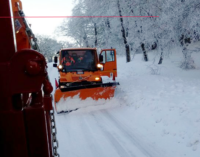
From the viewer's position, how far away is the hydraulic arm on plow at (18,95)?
133cm

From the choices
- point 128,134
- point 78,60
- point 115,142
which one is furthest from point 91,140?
point 78,60

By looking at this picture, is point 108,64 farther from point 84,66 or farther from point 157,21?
point 157,21

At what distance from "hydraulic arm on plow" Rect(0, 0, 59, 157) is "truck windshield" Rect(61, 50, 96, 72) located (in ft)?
21.7

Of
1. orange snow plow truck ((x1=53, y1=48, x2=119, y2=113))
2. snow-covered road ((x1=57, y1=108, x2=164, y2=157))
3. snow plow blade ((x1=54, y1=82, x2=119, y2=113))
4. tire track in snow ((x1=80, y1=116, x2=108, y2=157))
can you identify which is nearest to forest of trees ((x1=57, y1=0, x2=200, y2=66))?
orange snow plow truck ((x1=53, y1=48, x2=119, y2=113))

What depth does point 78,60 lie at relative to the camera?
26.7 ft

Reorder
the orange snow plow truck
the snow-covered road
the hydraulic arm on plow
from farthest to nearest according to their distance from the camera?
1. the orange snow plow truck
2. the snow-covered road
3. the hydraulic arm on plow

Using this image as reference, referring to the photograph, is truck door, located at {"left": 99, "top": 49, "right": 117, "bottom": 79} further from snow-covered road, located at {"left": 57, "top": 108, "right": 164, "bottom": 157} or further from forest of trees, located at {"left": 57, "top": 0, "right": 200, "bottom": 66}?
forest of trees, located at {"left": 57, "top": 0, "right": 200, "bottom": 66}

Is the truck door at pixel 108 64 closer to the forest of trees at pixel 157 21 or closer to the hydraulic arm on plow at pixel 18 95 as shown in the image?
the forest of trees at pixel 157 21

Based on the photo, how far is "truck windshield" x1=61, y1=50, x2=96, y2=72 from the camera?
8039 mm

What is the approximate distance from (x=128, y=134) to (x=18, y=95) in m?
3.59

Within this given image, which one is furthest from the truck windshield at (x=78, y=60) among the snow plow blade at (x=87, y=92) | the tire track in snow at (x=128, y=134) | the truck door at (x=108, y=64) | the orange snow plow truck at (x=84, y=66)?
the tire track in snow at (x=128, y=134)

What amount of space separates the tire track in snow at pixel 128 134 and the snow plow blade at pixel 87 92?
816mm

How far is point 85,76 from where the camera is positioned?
26.0 ft

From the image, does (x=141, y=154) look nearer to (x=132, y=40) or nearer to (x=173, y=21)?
(x=173, y=21)
